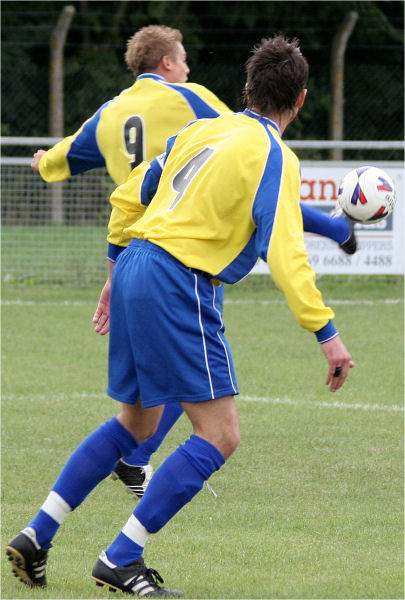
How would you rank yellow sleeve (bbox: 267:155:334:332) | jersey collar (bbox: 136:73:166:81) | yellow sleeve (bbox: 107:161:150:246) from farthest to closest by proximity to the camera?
jersey collar (bbox: 136:73:166:81), yellow sleeve (bbox: 107:161:150:246), yellow sleeve (bbox: 267:155:334:332)

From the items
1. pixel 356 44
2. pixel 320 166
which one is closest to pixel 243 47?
pixel 356 44

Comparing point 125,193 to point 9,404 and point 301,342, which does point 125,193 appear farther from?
point 301,342

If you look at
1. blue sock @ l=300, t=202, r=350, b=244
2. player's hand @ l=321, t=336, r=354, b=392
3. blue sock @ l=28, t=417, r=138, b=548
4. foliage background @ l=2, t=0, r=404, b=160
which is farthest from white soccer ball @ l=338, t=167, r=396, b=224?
foliage background @ l=2, t=0, r=404, b=160

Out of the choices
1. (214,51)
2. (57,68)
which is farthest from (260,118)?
(214,51)

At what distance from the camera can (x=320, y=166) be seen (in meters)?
12.5

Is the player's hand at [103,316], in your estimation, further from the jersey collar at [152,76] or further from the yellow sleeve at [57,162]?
the jersey collar at [152,76]

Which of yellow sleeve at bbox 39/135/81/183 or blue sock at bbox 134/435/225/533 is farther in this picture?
yellow sleeve at bbox 39/135/81/183

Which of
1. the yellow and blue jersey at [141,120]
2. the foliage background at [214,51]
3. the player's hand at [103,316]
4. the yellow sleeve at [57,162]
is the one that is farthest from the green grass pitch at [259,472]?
the foliage background at [214,51]

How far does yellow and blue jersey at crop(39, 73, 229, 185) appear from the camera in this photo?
5.09 metres

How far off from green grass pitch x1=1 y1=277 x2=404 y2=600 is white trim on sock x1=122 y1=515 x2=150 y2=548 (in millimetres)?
262

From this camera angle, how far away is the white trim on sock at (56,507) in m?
3.93

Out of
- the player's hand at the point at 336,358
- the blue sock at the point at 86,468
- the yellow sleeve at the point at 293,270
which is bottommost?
the blue sock at the point at 86,468

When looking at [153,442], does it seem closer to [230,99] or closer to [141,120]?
[141,120]

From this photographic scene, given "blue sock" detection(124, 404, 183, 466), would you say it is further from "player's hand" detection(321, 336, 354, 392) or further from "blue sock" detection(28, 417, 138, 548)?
"player's hand" detection(321, 336, 354, 392)
